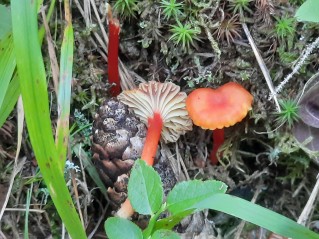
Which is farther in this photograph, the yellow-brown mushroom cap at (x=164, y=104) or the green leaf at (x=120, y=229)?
the yellow-brown mushroom cap at (x=164, y=104)

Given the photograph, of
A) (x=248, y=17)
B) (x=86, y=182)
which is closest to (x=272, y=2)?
(x=248, y=17)

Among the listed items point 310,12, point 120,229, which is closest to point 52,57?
point 120,229

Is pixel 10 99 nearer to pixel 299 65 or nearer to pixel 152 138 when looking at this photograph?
pixel 152 138

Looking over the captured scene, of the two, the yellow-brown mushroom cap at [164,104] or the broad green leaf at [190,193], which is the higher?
the yellow-brown mushroom cap at [164,104]

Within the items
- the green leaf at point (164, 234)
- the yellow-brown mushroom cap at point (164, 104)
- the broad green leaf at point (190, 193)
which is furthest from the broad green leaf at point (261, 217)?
the yellow-brown mushroom cap at point (164, 104)

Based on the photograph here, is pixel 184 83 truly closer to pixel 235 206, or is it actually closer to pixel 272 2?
pixel 272 2

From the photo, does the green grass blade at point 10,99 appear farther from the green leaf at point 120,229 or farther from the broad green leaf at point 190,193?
the broad green leaf at point 190,193
